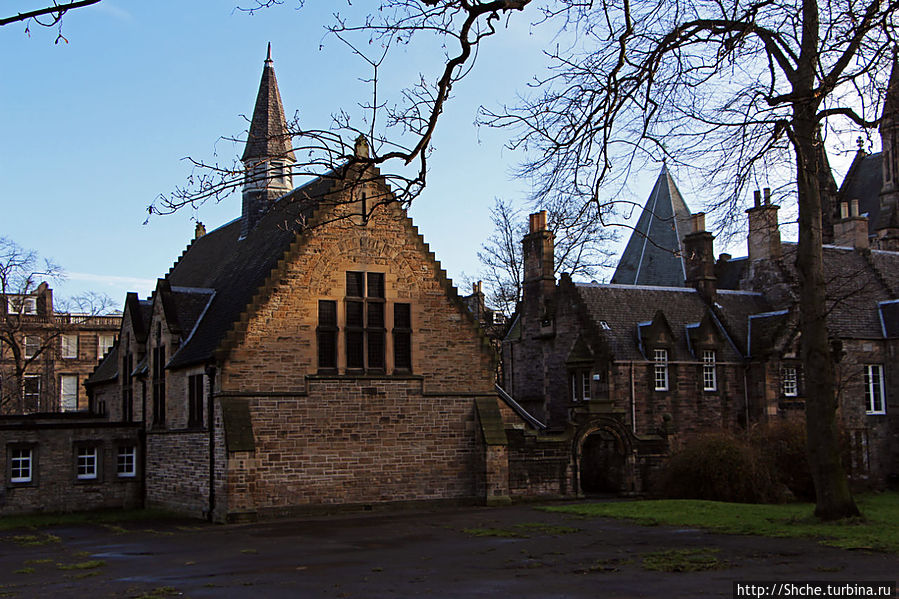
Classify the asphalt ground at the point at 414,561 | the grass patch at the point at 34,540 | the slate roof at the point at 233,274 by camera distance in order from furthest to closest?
the slate roof at the point at 233,274 → the grass patch at the point at 34,540 → the asphalt ground at the point at 414,561

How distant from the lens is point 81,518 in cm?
2567

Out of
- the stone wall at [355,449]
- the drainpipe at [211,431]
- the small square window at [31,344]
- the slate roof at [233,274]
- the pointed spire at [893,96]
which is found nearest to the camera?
the pointed spire at [893,96]

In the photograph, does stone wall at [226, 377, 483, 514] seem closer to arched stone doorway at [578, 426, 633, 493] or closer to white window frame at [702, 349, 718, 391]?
arched stone doorway at [578, 426, 633, 493]

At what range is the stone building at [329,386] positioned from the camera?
2433cm

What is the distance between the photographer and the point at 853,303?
41188 mm

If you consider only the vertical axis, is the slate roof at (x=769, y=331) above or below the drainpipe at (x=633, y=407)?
above

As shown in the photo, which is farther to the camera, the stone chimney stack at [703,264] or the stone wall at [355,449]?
the stone chimney stack at [703,264]

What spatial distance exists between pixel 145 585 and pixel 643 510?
1350 cm

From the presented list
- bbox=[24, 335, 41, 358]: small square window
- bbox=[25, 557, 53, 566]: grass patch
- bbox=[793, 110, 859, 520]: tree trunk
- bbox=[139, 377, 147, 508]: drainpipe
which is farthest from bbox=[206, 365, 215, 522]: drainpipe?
bbox=[24, 335, 41, 358]: small square window

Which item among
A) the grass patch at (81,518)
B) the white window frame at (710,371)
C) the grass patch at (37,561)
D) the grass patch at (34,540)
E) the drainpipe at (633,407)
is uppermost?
the white window frame at (710,371)

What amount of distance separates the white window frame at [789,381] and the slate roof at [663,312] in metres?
1.83

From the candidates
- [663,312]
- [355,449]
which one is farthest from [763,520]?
[663,312]

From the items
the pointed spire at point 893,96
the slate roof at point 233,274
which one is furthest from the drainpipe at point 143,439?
the pointed spire at point 893,96

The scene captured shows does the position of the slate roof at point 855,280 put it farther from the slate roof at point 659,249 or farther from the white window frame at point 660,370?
the white window frame at point 660,370
